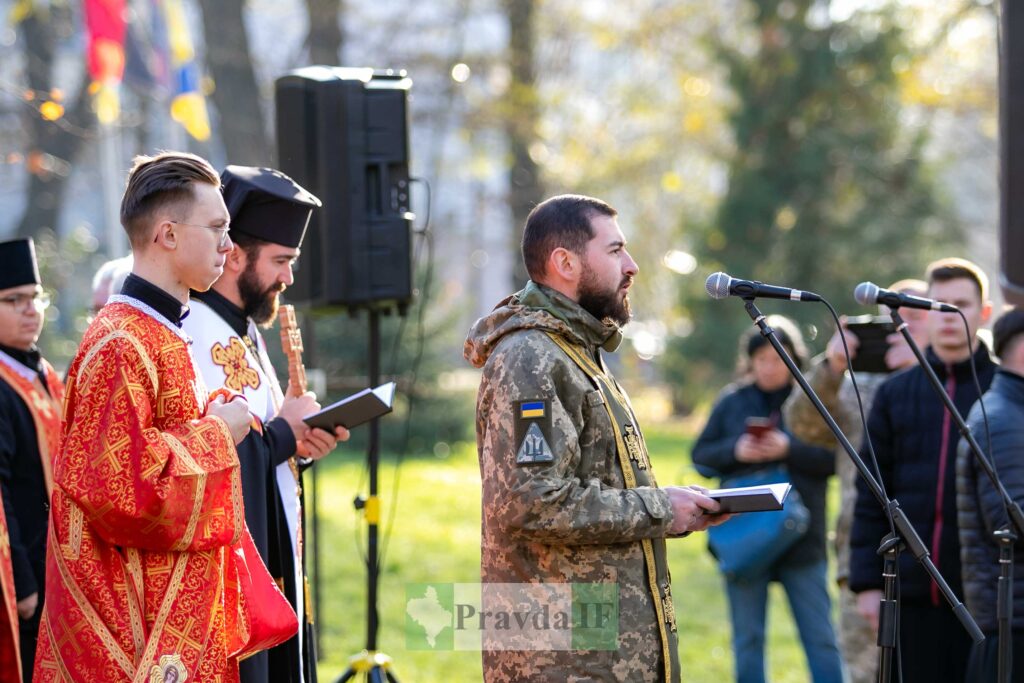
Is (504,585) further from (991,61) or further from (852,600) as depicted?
(991,61)

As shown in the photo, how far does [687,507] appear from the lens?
3.37 metres

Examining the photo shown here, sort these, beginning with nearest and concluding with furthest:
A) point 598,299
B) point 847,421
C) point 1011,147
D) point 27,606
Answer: point 1011,147, point 598,299, point 27,606, point 847,421

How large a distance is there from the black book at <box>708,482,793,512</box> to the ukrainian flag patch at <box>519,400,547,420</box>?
53 cm

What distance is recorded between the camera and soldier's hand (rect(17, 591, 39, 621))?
4324 millimetres

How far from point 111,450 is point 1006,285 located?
2287mm

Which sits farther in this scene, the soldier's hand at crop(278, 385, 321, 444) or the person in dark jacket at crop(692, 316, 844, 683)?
the person in dark jacket at crop(692, 316, 844, 683)

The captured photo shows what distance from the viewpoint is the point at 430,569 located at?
9.82m

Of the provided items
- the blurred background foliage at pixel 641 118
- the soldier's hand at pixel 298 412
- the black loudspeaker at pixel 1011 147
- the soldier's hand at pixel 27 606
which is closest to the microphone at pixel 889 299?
the black loudspeaker at pixel 1011 147

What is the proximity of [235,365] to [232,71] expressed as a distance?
12043 millimetres

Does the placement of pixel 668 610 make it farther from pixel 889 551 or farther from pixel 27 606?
pixel 27 606

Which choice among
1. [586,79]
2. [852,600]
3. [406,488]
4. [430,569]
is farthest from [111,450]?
[586,79]

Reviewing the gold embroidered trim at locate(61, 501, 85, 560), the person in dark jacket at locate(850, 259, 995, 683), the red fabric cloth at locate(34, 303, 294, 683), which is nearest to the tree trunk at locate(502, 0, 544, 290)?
the person in dark jacket at locate(850, 259, 995, 683)

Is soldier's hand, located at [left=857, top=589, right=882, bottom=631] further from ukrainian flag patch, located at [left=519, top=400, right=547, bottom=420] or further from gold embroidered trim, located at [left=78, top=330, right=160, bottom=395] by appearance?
gold embroidered trim, located at [left=78, top=330, right=160, bottom=395]

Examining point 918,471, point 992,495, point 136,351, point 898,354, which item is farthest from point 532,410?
point 898,354
